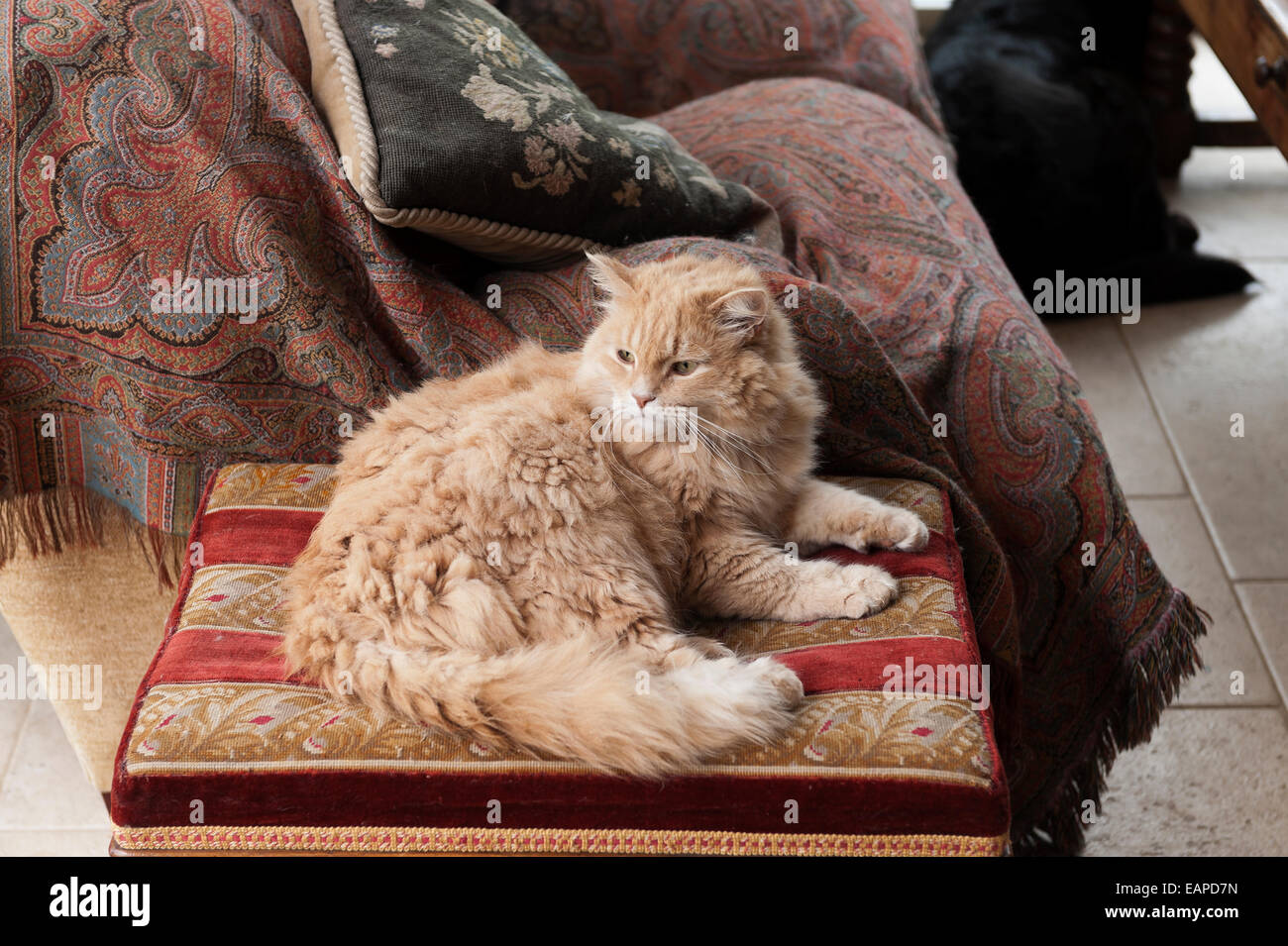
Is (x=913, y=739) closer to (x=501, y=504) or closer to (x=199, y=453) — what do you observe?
(x=501, y=504)

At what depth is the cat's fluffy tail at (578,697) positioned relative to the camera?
1.08 metres

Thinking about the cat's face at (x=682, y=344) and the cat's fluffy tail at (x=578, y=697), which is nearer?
the cat's fluffy tail at (x=578, y=697)

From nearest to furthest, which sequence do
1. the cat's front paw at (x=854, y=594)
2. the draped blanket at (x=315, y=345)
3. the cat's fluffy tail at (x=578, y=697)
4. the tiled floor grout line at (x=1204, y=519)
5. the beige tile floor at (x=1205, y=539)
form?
1. the cat's fluffy tail at (x=578, y=697)
2. the cat's front paw at (x=854, y=594)
3. the draped blanket at (x=315, y=345)
4. the beige tile floor at (x=1205, y=539)
5. the tiled floor grout line at (x=1204, y=519)

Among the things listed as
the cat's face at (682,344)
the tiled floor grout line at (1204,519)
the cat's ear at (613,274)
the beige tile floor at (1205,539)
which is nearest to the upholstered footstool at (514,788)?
the cat's face at (682,344)

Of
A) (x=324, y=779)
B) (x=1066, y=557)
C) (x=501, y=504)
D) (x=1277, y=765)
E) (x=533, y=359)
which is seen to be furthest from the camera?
(x=1277, y=765)

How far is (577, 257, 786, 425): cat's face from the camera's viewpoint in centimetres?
133

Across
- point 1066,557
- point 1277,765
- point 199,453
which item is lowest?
point 1277,765

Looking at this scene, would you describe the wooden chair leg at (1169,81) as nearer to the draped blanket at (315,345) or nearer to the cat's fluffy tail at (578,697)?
the draped blanket at (315,345)

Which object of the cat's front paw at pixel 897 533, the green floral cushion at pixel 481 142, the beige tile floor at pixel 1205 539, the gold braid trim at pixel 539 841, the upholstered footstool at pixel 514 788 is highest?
the green floral cushion at pixel 481 142

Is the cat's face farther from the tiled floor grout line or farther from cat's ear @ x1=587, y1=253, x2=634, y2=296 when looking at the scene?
the tiled floor grout line

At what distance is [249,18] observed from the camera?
166 centimetres

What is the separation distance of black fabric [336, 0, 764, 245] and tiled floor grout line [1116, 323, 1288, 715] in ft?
4.33

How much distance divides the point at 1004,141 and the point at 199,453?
219cm
